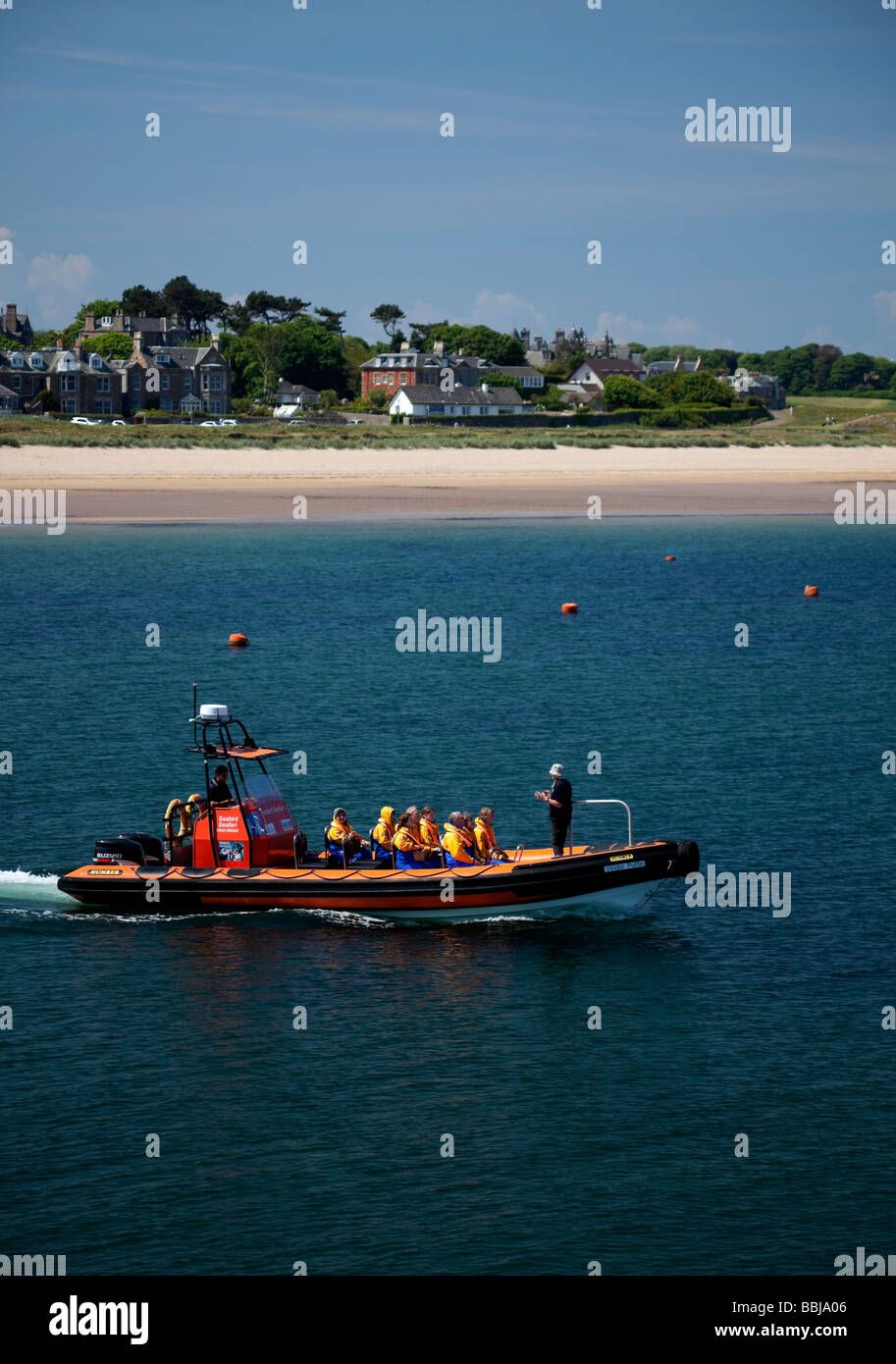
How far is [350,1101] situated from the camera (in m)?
17.6

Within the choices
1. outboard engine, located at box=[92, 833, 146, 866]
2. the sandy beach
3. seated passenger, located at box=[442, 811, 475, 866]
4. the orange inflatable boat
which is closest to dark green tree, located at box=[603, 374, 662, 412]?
the sandy beach

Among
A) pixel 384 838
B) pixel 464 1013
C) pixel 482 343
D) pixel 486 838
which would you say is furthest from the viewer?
pixel 482 343

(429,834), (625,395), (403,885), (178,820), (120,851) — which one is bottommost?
(403,885)

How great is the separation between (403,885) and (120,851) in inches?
172

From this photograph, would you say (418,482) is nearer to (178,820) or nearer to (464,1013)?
(178,820)

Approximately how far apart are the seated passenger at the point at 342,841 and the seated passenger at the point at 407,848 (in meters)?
0.70

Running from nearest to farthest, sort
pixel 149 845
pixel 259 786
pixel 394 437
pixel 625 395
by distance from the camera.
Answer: pixel 149 845 < pixel 259 786 < pixel 394 437 < pixel 625 395

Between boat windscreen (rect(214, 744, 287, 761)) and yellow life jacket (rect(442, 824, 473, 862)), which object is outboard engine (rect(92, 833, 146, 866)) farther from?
yellow life jacket (rect(442, 824, 473, 862))

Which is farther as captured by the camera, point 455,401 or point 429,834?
point 455,401

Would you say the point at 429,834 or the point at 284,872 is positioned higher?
the point at 429,834

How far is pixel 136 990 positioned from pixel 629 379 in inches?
4994

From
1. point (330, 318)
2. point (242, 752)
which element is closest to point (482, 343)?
point (330, 318)

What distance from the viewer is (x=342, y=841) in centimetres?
2333
